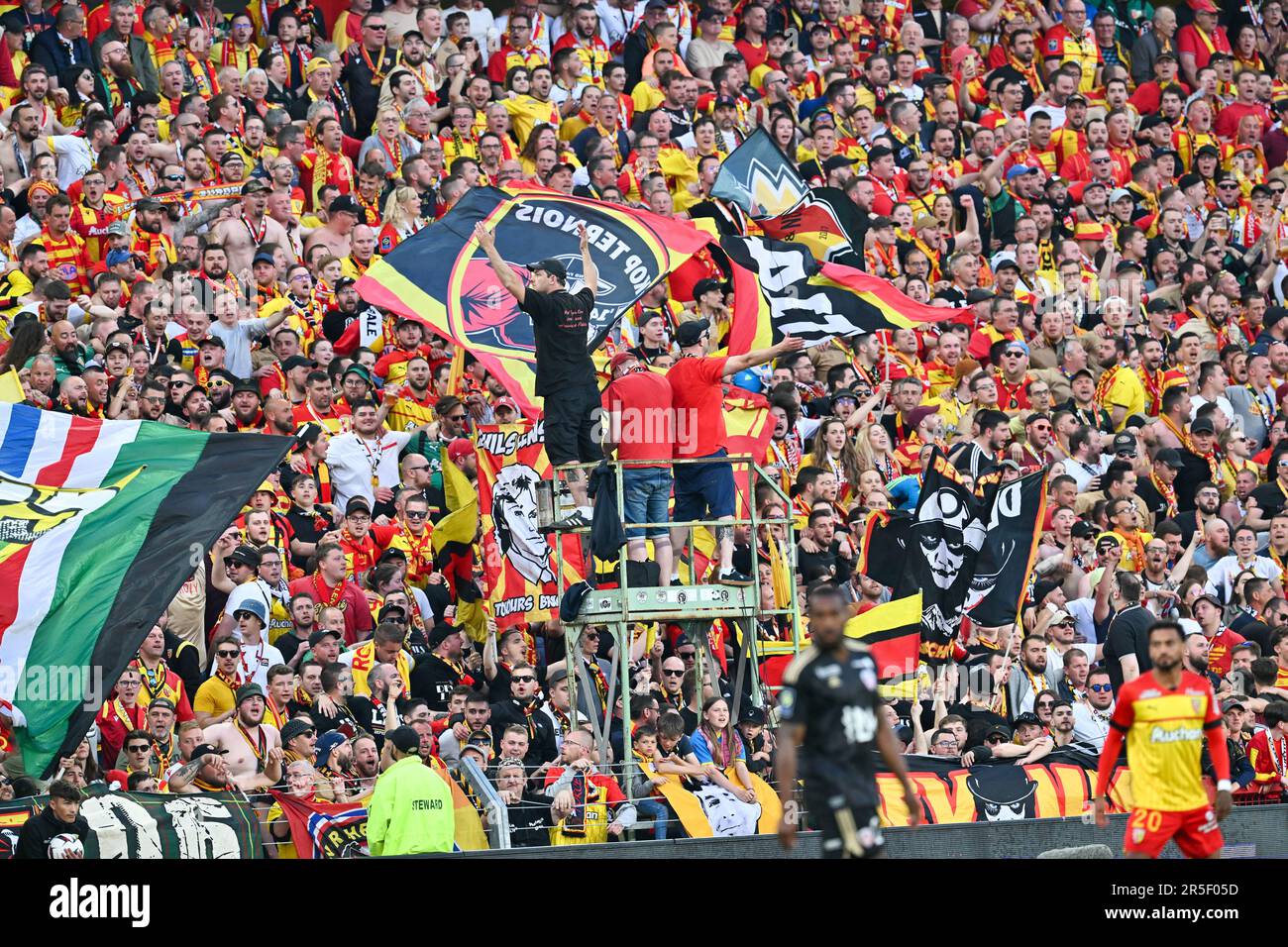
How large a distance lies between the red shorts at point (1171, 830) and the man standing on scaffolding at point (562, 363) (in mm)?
4702

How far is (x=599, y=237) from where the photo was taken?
1770cm

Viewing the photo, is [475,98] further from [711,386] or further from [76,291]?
[711,386]

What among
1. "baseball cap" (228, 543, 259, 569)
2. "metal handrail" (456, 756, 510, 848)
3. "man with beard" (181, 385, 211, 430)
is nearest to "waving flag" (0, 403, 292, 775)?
"baseball cap" (228, 543, 259, 569)

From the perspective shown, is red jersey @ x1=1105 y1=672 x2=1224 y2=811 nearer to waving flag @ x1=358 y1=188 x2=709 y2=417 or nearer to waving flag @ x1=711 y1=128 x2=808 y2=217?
waving flag @ x1=358 y1=188 x2=709 y2=417

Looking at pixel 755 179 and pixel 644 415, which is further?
pixel 755 179

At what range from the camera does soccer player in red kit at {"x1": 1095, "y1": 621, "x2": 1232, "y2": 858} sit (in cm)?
1191

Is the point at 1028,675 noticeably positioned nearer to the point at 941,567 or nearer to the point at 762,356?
the point at 941,567

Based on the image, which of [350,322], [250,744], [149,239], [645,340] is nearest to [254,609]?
[250,744]

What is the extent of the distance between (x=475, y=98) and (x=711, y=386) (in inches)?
296

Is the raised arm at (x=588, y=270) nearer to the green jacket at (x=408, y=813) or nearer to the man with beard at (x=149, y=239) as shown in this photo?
the green jacket at (x=408, y=813)

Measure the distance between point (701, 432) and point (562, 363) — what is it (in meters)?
0.96

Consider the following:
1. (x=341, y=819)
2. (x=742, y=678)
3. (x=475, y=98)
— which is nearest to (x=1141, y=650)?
(x=742, y=678)

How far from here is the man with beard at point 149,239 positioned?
61.4 feet

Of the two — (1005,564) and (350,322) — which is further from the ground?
(350,322)
